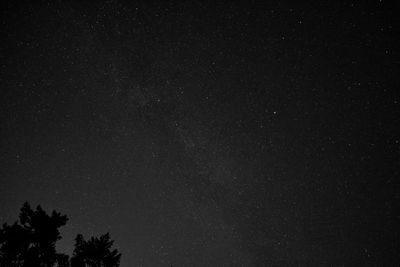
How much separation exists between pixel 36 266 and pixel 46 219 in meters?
1.33

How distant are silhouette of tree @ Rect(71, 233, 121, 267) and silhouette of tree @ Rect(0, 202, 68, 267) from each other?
1.70 meters

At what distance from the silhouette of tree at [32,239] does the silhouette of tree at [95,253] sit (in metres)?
1.70

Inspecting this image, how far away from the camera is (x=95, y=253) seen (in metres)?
11.0

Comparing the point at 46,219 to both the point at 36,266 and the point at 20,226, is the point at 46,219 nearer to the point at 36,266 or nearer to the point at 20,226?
the point at 20,226

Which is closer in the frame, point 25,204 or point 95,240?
point 25,204

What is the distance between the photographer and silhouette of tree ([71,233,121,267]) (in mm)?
10778

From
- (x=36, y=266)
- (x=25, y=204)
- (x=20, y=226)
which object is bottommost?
(x=36, y=266)

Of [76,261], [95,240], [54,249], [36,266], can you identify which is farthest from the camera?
[95,240]

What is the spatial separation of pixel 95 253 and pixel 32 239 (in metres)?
2.75

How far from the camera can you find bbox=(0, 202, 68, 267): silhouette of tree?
8539 mm

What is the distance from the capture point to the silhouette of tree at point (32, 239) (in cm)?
854

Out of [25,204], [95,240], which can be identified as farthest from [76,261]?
[25,204]

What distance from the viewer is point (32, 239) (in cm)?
886

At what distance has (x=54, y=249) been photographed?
9.12 metres
